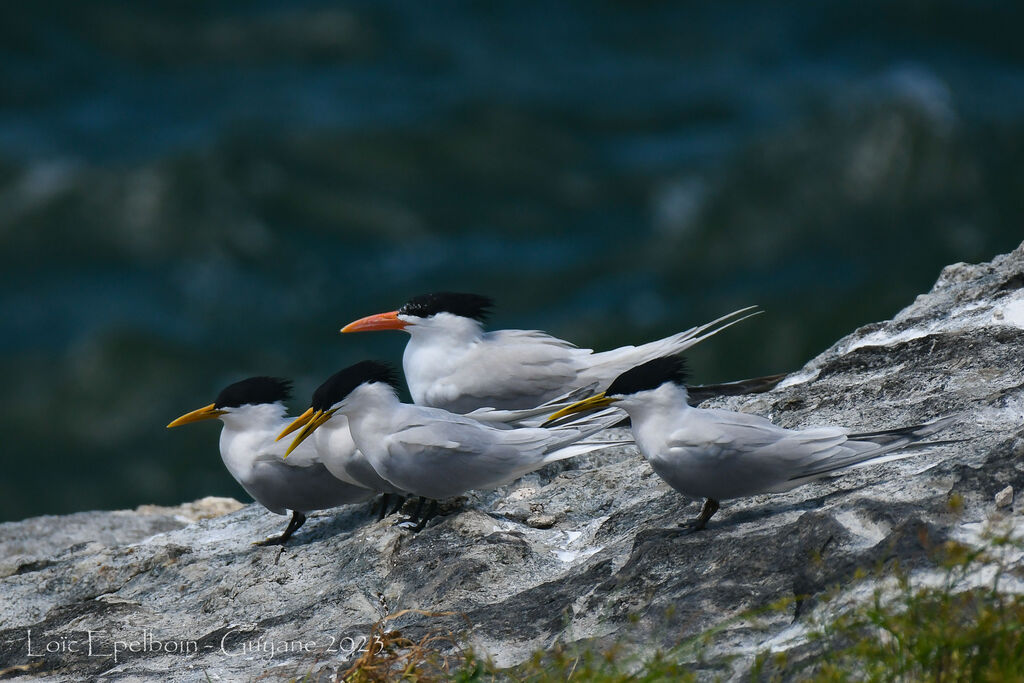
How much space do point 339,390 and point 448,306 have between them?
4.45ft

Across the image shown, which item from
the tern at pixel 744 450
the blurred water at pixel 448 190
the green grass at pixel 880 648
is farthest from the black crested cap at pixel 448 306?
the blurred water at pixel 448 190

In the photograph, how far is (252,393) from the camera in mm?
5219

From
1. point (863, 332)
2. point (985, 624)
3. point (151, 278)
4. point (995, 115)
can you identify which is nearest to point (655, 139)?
point (995, 115)

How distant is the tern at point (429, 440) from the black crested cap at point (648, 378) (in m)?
0.55

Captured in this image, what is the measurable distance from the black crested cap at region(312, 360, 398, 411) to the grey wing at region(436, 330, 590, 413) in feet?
2.75

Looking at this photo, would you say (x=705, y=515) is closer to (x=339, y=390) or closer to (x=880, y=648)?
(x=880, y=648)

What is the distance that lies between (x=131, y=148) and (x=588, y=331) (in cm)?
678

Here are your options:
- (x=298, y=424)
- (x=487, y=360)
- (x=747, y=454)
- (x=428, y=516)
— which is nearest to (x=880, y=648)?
(x=747, y=454)

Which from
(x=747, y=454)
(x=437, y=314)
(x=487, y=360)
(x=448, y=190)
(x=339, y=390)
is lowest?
(x=747, y=454)

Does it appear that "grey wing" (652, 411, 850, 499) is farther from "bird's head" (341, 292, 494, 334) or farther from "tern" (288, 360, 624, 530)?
"bird's head" (341, 292, 494, 334)

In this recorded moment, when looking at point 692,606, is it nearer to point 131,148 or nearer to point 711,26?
point 131,148

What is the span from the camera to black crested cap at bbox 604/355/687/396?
407 centimetres

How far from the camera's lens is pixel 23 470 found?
14.9 m

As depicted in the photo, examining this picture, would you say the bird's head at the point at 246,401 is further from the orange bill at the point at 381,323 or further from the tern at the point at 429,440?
the orange bill at the point at 381,323
